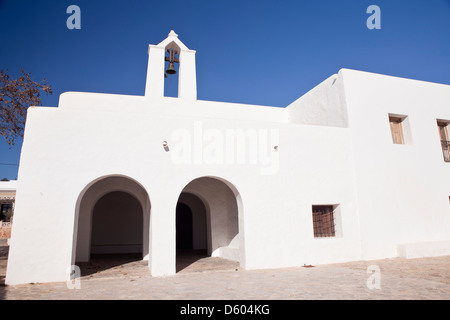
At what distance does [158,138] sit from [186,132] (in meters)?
0.74

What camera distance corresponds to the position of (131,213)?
13.5 metres

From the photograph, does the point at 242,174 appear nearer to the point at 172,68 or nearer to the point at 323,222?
the point at 323,222

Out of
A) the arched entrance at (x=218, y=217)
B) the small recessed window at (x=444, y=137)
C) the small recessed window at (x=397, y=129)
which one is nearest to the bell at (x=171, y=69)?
the arched entrance at (x=218, y=217)

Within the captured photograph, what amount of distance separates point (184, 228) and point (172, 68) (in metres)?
6.37

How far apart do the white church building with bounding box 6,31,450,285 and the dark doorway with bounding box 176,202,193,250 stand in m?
0.04

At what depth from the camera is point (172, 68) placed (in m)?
11.8

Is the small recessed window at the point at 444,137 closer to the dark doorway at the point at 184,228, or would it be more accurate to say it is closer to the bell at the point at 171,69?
the dark doorway at the point at 184,228

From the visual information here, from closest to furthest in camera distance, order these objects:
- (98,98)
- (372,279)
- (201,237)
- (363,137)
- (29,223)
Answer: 1. (372,279)
2. (29,223)
3. (363,137)
4. (98,98)
5. (201,237)

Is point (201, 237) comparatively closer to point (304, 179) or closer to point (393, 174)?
point (304, 179)

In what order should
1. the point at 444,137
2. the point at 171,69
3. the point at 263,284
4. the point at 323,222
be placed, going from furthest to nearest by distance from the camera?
the point at 171,69 → the point at 444,137 → the point at 323,222 → the point at 263,284

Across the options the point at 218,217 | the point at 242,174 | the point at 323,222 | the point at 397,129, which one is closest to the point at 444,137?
the point at 397,129

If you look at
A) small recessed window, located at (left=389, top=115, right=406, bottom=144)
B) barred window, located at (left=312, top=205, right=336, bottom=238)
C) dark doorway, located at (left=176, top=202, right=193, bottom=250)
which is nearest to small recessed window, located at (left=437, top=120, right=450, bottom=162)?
small recessed window, located at (left=389, top=115, right=406, bottom=144)
